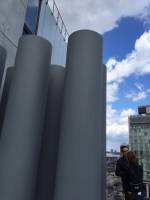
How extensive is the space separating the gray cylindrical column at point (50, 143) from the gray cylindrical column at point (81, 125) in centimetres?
47

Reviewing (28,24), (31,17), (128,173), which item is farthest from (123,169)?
(31,17)

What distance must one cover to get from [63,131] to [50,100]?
2.37ft

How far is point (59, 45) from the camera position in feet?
31.9

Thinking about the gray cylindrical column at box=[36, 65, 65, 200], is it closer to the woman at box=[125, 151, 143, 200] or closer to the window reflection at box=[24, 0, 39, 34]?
the woman at box=[125, 151, 143, 200]

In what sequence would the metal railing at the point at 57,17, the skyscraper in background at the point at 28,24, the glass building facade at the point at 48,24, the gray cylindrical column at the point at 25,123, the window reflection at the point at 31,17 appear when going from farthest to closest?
the metal railing at the point at 57,17, the glass building facade at the point at 48,24, the window reflection at the point at 31,17, the skyscraper in background at the point at 28,24, the gray cylindrical column at the point at 25,123

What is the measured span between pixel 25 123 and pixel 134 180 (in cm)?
161

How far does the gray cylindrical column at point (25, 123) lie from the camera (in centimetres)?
186

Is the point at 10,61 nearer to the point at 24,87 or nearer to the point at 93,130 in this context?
the point at 24,87

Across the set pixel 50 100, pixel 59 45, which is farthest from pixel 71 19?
pixel 50 100

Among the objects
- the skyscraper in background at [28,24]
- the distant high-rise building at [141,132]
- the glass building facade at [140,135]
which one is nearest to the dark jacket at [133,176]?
the skyscraper in background at [28,24]

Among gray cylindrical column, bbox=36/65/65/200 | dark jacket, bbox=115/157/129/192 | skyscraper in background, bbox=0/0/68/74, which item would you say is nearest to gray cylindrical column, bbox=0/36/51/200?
gray cylindrical column, bbox=36/65/65/200

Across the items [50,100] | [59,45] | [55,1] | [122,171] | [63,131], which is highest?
[55,1]

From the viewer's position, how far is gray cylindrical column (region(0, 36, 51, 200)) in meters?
1.86

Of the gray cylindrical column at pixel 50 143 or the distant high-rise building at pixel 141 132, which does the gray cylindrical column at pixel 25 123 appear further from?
the distant high-rise building at pixel 141 132
